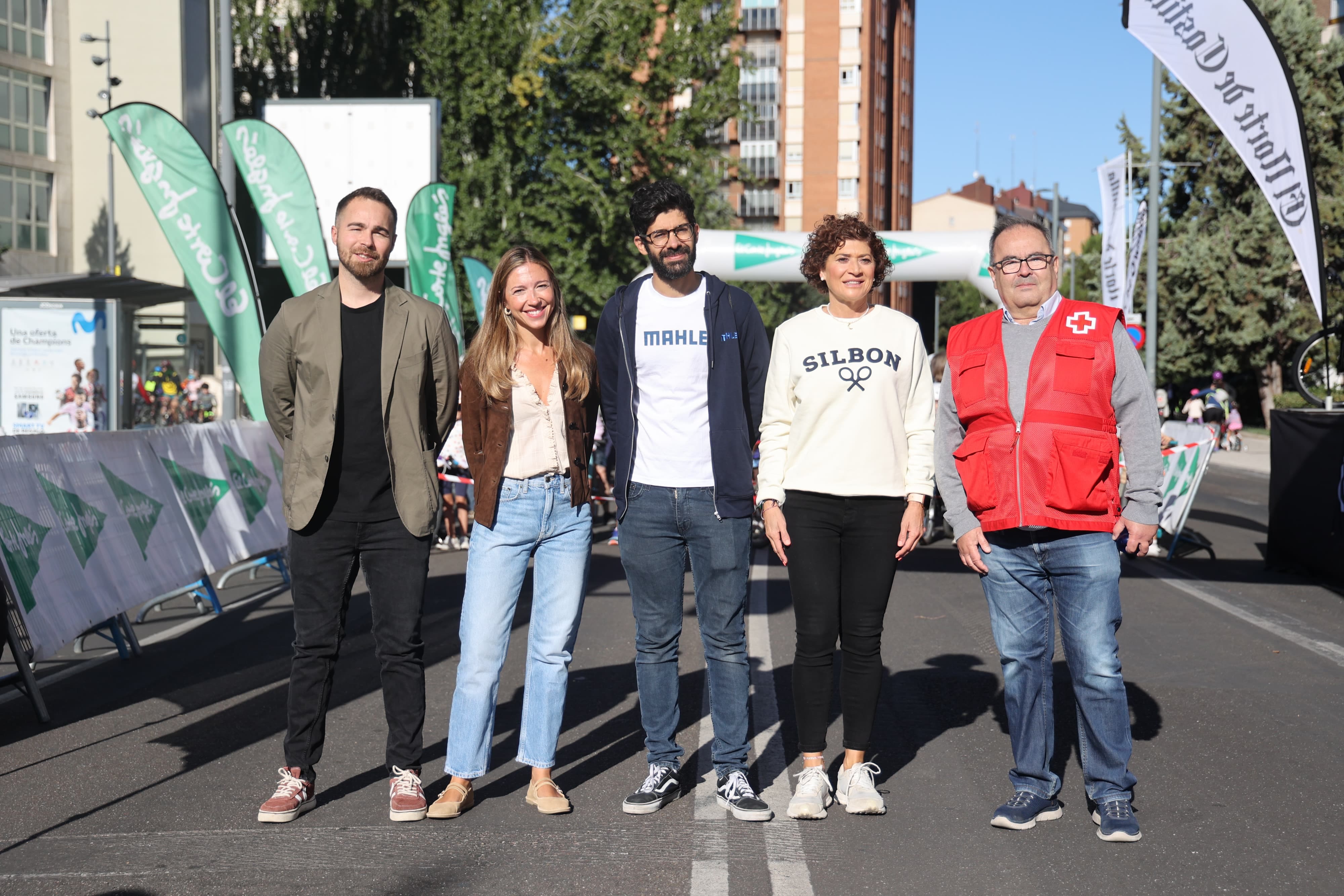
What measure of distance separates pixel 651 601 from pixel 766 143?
8657cm

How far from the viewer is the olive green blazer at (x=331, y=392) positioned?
14.4ft

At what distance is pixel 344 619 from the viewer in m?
4.54

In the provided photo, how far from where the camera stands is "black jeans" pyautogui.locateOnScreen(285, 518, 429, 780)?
4473mm

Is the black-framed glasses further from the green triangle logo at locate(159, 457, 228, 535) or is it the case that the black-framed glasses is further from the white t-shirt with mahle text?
the green triangle logo at locate(159, 457, 228, 535)

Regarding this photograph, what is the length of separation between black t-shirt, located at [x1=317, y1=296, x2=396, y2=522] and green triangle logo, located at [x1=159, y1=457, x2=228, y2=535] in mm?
4481

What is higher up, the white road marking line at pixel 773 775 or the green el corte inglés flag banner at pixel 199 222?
the green el corte inglés flag banner at pixel 199 222

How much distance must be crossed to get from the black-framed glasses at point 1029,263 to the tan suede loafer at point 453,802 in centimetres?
245

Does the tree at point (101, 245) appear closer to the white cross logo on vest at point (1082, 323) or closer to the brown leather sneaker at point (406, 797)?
the brown leather sneaker at point (406, 797)

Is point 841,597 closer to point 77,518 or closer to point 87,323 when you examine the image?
point 77,518

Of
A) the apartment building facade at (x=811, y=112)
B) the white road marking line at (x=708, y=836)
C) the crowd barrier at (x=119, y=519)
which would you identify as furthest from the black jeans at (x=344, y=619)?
the apartment building facade at (x=811, y=112)

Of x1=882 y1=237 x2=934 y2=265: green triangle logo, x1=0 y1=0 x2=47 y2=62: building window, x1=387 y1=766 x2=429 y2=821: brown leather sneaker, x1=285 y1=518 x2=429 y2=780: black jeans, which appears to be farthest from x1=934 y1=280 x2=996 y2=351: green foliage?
x1=387 y1=766 x2=429 y2=821: brown leather sneaker

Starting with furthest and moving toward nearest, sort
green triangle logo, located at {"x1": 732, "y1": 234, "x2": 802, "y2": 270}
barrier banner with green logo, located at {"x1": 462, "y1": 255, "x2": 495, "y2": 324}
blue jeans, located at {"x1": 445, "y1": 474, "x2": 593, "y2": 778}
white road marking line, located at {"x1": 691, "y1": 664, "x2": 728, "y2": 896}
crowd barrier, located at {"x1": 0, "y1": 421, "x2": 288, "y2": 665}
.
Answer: barrier banner with green logo, located at {"x1": 462, "y1": 255, "x2": 495, "y2": 324}, green triangle logo, located at {"x1": 732, "y1": 234, "x2": 802, "y2": 270}, crowd barrier, located at {"x1": 0, "y1": 421, "x2": 288, "y2": 665}, blue jeans, located at {"x1": 445, "y1": 474, "x2": 593, "y2": 778}, white road marking line, located at {"x1": 691, "y1": 664, "x2": 728, "y2": 896}

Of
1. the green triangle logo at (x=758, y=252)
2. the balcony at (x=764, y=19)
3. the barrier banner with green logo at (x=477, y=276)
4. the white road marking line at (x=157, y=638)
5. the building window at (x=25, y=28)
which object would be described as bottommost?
the white road marking line at (x=157, y=638)

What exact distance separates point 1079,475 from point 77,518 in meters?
5.11
